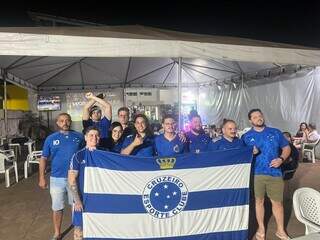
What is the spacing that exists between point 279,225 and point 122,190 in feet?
6.79

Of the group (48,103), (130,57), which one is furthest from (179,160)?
(48,103)

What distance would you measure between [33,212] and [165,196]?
3026 mm

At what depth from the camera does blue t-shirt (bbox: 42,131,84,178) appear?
4430 millimetres

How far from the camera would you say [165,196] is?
160 inches

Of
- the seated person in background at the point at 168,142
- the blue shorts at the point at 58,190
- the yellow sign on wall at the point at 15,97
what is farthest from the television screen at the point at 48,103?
the seated person in background at the point at 168,142

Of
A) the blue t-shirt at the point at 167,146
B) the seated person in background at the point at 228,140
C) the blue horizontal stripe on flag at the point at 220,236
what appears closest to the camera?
the blue horizontal stripe on flag at the point at 220,236

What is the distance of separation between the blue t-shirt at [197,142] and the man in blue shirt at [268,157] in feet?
2.19

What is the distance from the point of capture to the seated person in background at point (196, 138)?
199 inches

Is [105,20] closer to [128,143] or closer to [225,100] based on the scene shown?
[225,100]

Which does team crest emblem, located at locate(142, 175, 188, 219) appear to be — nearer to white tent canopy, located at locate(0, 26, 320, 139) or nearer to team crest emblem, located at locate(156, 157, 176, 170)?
team crest emblem, located at locate(156, 157, 176, 170)

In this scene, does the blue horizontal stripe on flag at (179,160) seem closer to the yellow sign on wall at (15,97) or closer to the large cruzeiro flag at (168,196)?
the large cruzeiro flag at (168,196)

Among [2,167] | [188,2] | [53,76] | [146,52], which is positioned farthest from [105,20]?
[146,52]

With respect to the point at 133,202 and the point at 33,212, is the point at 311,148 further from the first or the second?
the point at 133,202

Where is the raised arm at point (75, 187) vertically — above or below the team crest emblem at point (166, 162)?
below
